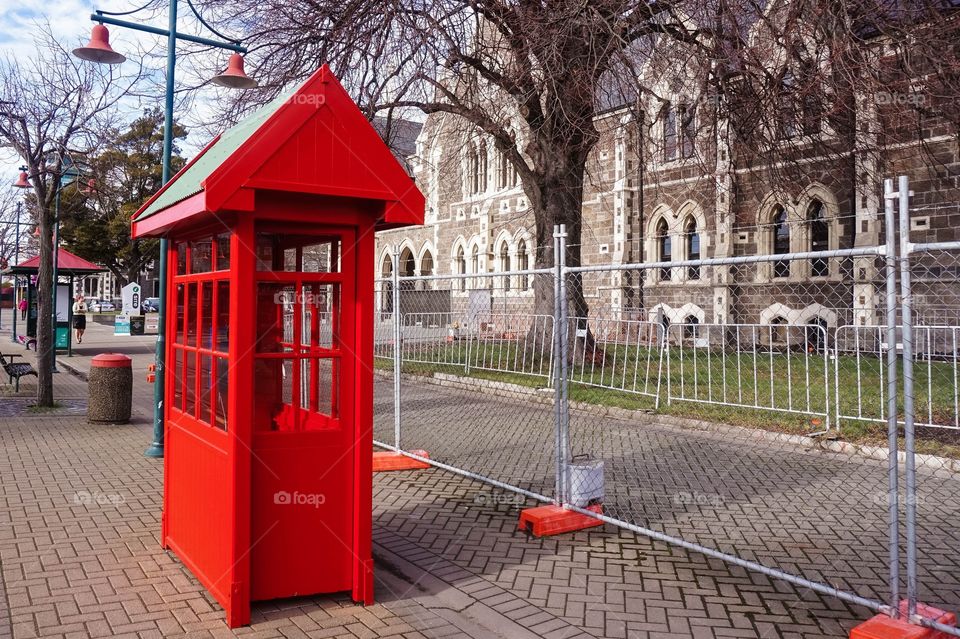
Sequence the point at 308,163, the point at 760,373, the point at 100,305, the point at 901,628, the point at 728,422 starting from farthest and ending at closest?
the point at 100,305 < the point at 728,422 < the point at 760,373 < the point at 308,163 < the point at 901,628

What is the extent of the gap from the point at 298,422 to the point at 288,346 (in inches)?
20.6

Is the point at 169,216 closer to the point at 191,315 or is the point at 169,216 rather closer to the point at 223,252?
the point at 223,252

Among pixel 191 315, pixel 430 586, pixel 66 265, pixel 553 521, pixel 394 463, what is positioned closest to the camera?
pixel 430 586

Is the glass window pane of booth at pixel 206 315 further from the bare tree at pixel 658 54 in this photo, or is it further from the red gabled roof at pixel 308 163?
the bare tree at pixel 658 54

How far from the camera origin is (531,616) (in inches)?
176

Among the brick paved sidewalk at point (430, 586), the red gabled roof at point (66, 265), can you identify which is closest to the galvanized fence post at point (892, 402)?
the brick paved sidewalk at point (430, 586)

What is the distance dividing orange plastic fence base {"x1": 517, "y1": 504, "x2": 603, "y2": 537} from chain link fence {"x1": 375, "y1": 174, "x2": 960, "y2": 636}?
0.11 m

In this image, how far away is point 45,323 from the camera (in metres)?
12.6

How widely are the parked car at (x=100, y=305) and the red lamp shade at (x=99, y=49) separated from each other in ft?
214

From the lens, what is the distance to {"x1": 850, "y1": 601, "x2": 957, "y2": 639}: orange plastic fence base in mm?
3889

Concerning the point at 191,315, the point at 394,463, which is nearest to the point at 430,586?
the point at 191,315

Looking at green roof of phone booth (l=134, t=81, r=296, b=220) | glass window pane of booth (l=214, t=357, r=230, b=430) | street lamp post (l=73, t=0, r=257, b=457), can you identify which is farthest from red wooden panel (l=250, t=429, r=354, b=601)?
street lamp post (l=73, t=0, r=257, b=457)

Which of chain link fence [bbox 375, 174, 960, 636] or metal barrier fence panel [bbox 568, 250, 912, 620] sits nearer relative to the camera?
chain link fence [bbox 375, 174, 960, 636]

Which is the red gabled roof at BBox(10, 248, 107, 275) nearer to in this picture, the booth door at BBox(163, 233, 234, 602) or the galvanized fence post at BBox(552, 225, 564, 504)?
the booth door at BBox(163, 233, 234, 602)
